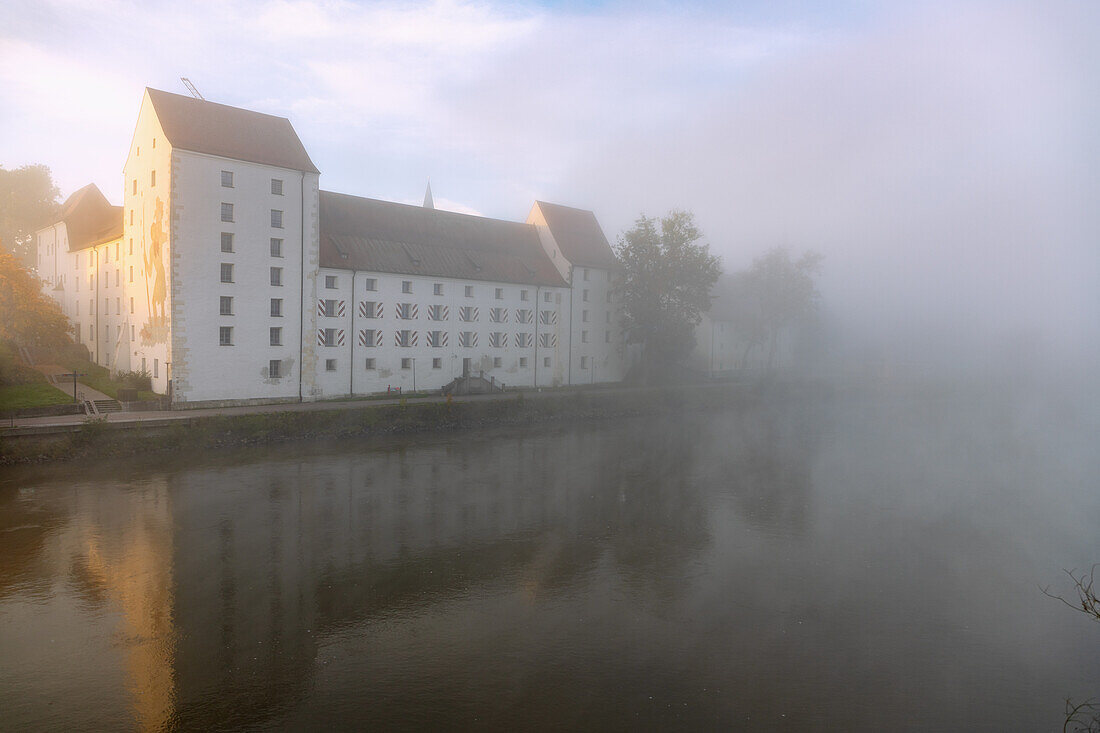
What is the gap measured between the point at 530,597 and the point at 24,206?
61047 mm

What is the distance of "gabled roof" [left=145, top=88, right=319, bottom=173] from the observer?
31547 millimetres

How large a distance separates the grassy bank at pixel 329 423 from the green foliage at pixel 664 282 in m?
4.83

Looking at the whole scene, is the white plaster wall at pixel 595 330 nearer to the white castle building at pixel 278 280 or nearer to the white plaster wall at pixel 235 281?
the white castle building at pixel 278 280

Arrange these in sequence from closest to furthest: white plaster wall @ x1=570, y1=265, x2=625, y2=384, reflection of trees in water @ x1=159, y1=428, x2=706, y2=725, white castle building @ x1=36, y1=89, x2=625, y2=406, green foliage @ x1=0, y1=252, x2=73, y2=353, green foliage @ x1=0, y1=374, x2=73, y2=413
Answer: reflection of trees in water @ x1=159, y1=428, x2=706, y2=725
green foliage @ x1=0, y1=374, x2=73, y2=413
white castle building @ x1=36, y1=89, x2=625, y2=406
green foliage @ x1=0, y1=252, x2=73, y2=353
white plaster wall @ x1=570, y1=265, x2=625, y2=384

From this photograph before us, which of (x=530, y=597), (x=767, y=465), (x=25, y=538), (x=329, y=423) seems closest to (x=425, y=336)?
(x=329, y=423)

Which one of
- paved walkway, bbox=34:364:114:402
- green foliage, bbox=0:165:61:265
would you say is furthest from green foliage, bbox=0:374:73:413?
green foliage, bbox=0:165:61:265

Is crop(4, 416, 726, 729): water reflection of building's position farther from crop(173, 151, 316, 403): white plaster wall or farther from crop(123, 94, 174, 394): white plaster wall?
crop(123, 94, 174, 394): white plaster wall

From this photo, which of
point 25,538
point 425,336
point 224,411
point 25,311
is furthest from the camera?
point 425,336

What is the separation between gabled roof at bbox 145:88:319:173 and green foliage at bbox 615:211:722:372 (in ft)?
80.4

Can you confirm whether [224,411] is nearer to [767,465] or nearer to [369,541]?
[369,541]

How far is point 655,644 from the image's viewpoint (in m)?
11.9

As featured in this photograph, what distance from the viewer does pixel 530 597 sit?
13.9 m

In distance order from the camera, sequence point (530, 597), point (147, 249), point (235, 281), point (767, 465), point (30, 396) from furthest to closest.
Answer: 1. point (147, 249)
2. point (235, 281)
3. point (30, 396)
4. point (767, 465)
5. point (530, 597)

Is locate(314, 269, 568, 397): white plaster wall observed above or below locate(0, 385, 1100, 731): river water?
above
